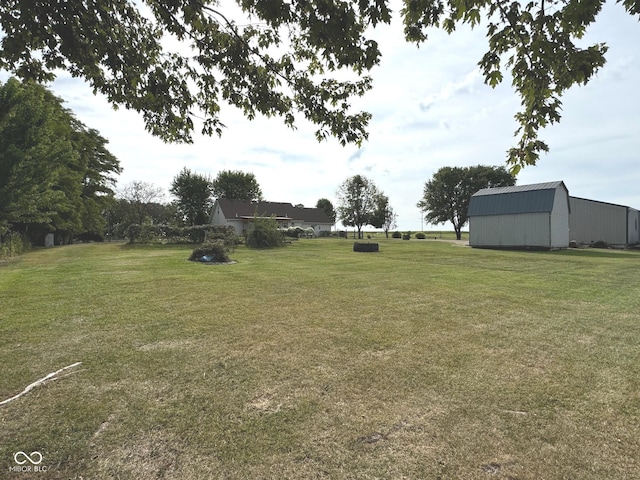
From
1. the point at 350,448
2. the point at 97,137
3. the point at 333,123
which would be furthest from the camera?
the point at 97,137

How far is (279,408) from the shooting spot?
299 cm

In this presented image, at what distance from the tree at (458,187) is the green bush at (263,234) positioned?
1412 inches

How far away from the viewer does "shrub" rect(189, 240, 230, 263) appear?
15969 millimetres

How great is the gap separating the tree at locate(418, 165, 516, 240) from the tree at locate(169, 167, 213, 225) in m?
37.6

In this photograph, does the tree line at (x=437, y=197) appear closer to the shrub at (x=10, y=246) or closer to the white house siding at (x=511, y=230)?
the white house siding at (x=511, y=230)

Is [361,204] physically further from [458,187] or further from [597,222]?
[597,222]

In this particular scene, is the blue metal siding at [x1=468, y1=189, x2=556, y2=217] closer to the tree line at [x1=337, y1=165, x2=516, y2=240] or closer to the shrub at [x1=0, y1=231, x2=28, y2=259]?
the tree line at [x1=337, y1=165, x2=516, y2=240]

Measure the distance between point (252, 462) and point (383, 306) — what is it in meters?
5.03

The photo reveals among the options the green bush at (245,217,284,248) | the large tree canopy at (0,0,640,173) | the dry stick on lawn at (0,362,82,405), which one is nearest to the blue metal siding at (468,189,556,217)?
the green bush at (245,217,284,248)

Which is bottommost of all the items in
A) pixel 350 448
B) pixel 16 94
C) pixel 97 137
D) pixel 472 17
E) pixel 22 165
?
pixel 350 448

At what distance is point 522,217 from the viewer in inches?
1096

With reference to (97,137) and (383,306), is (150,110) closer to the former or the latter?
(383,306)

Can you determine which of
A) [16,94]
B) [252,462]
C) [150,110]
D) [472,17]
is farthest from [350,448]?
[16,94]

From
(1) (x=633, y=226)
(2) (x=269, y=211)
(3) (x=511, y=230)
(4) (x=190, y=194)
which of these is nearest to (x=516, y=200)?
(3) (x=511, y=230)
